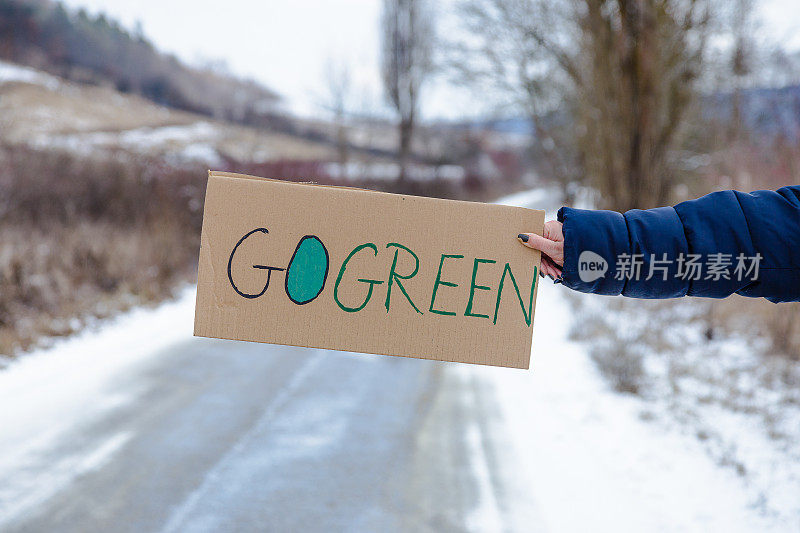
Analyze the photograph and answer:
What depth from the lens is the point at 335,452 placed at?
3752 mm

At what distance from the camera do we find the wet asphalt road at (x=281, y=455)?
3.00 metres

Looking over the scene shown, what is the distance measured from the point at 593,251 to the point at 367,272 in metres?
0.65

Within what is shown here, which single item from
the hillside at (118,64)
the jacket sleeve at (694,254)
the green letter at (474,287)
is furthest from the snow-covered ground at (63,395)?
the hillside at (118,64)

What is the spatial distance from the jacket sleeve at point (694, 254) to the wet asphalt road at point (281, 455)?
1.82 meters

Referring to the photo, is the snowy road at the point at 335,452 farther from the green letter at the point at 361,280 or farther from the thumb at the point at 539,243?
the thumb at the point at 539,243

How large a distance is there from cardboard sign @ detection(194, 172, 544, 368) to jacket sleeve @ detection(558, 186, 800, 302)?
0.52 feet

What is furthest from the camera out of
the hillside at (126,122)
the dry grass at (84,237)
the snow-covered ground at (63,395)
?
the hillside at (126,122)

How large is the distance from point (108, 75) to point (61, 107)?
10797 mm

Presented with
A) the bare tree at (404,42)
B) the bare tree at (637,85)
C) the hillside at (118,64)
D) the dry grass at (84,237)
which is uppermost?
the hillside at (118,64)

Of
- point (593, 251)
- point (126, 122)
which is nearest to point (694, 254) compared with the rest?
point (593, 251)

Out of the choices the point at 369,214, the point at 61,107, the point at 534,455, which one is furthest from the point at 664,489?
the point at 61,107

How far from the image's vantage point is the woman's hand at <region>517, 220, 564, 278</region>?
5.48ft

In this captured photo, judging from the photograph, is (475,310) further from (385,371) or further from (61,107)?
(61,107)

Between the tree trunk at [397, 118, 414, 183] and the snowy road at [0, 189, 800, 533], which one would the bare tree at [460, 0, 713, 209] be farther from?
the tree trunk at [397, 118, 414, 183]
